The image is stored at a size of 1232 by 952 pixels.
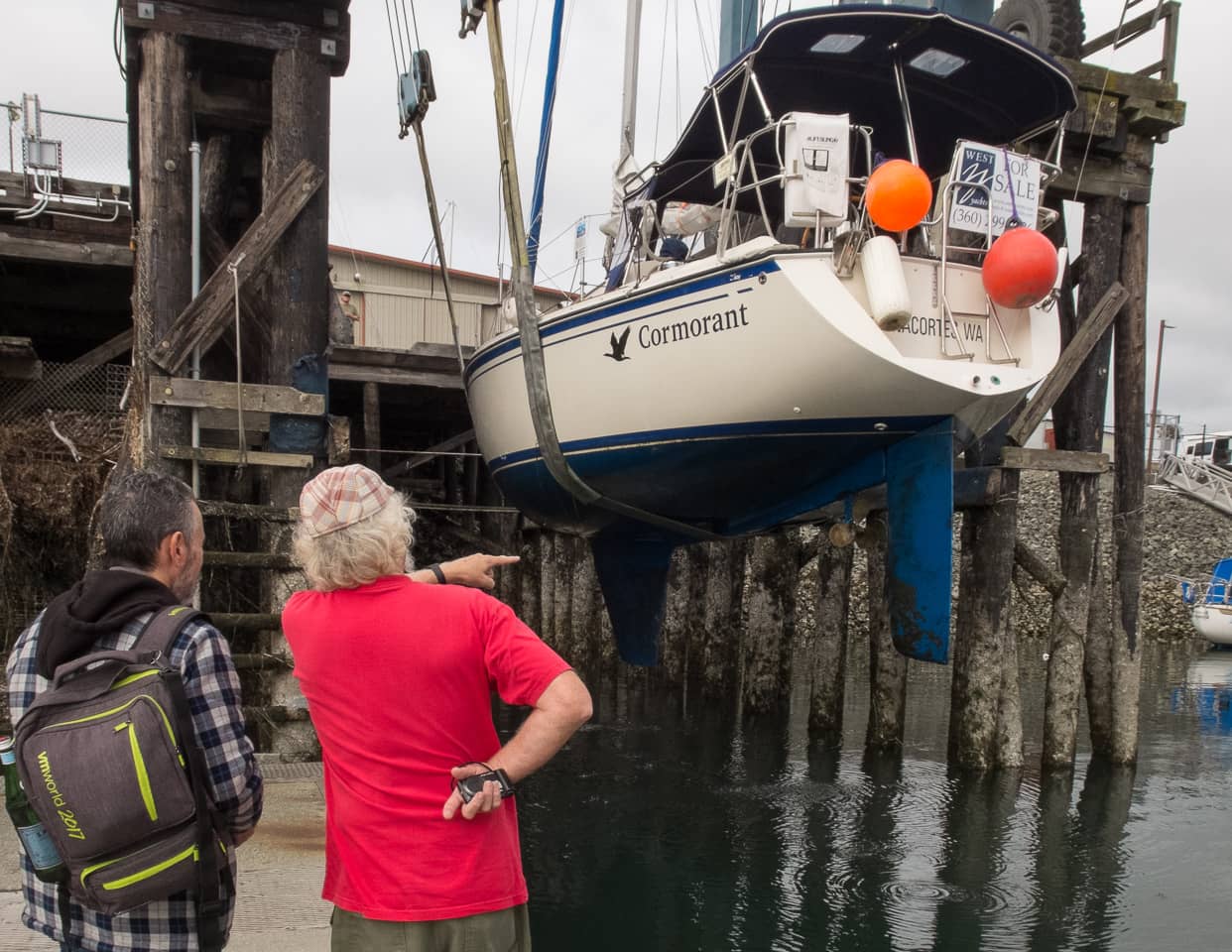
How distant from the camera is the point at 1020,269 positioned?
23.7ft

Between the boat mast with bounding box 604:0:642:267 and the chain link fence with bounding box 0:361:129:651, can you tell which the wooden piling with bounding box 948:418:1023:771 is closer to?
the boat mast with bounding box 604:0:642:267

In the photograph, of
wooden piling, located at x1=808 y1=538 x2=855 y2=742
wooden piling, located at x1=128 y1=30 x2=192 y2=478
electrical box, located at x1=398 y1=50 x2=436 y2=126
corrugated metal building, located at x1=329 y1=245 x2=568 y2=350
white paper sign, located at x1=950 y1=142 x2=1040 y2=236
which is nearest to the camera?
wooden piling, located at x1=128 y1=30 x2=192 y2=478

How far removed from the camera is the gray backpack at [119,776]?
2.01m

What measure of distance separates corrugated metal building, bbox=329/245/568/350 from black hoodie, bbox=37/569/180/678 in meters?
21.9

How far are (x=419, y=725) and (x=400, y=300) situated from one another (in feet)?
79.4

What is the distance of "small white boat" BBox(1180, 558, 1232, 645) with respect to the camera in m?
26.0

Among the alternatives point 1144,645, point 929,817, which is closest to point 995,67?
point 929,817

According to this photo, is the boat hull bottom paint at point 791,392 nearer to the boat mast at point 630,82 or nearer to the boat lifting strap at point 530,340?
the boat lifting strap at point 530,340

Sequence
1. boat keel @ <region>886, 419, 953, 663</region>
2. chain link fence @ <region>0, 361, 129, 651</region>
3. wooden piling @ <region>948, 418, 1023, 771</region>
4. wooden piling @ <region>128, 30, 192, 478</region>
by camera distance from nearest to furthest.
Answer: wooden piling @ <region>128, 30, 192, 478</region>
boat keel @ <region>886, 419, 953, 663</region>
wooden piling @ <region>948, 418, 1023, 771</region>
chain link fence @ <region>0, 361, 129, 651</region>

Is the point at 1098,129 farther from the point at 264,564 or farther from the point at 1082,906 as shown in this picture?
the point at 264,564

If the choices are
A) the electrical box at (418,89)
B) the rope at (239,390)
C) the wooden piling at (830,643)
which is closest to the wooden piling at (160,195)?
the rope at (239,390)

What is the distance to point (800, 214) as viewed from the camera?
724 centimetres

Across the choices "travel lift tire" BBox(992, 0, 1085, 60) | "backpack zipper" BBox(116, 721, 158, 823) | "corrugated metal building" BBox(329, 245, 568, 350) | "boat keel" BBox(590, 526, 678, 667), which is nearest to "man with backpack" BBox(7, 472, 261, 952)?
"backpack zipper" BBox(116, 721, 158, 823)

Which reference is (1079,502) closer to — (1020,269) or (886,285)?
(1020,269)
